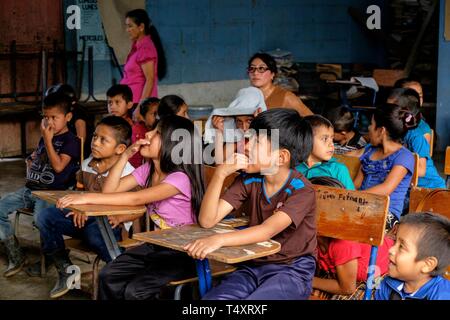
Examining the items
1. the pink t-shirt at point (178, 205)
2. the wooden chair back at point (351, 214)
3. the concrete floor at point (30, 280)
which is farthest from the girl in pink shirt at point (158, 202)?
the concrete floor at point (30, 280)

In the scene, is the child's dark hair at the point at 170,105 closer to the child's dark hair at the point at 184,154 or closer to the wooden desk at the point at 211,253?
the child's dark hair at the point at 184,154

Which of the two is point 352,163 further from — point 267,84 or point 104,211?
point 104,211

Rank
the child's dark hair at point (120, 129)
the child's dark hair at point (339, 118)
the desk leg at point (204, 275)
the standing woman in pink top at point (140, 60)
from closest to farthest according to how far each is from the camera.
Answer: the desk leg at point (204, 275) < the child's dark hair at point (120, 129) < the child's dark hair at point (339, 118) < the standing woman in pink top at point (140, 60)

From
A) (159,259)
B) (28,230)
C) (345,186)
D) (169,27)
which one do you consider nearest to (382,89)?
(169,27)

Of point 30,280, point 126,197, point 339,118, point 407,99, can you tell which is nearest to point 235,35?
point 339,118

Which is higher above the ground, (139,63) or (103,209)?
(139,63)

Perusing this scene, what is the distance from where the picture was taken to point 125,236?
4.32 m

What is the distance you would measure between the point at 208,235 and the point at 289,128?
57 centimetres

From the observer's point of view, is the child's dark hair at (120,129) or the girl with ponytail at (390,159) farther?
the child's dark hair at (120,129)

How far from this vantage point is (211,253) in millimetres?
2945

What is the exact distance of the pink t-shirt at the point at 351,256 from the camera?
11.5 ft

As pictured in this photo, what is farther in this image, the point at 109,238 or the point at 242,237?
the point at 109,238

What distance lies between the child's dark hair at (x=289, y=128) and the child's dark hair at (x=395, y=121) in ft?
4.03

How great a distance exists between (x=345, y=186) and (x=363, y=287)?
643mm
